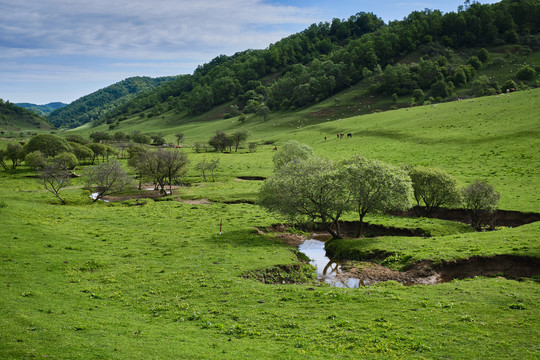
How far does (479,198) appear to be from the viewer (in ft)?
120

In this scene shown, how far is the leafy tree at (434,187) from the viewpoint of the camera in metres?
39.9

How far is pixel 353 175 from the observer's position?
33781mm

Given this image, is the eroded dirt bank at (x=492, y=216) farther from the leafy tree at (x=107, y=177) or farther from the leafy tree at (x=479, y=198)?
the leafy tree at (x=107, y=177)

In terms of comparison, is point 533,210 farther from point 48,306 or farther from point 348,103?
point 348,103

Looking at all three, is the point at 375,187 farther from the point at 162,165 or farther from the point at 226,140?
the point at 226,140

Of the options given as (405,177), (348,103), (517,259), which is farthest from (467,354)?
(348,103)

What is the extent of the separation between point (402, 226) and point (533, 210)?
1480 centimetres

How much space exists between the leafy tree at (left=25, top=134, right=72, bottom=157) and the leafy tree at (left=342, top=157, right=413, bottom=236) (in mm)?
75495

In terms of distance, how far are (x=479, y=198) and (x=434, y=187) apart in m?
5.07

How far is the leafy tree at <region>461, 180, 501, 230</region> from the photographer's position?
120 feet

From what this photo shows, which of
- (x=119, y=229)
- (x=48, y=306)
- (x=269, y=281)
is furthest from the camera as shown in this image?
(x=119, y=229)

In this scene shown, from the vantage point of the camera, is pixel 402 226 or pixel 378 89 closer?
pixel 402 226

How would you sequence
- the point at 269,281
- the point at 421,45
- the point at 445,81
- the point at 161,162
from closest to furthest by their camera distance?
the point at 269,281 < the point at 161,162 < the point at 445,81 < the point at 421,45

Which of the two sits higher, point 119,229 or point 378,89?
point 378,89
